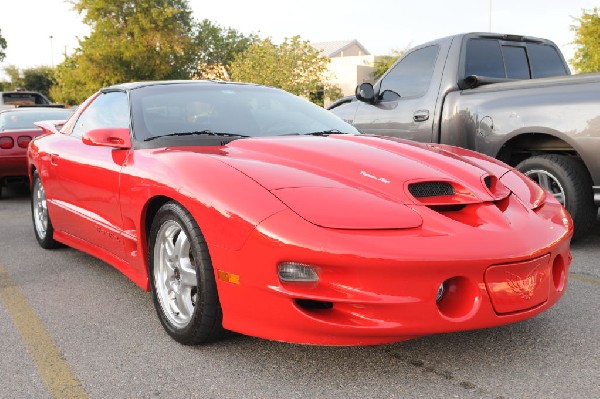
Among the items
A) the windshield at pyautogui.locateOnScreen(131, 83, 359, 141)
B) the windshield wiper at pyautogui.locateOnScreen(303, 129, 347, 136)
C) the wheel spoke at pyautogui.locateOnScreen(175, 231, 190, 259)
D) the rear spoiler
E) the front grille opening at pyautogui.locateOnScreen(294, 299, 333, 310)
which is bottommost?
the front grille opening at pyautogui.locateOnScreen(294, 299, 333, 310)

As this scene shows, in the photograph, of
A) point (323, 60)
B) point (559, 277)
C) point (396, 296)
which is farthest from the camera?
point (323, 60)

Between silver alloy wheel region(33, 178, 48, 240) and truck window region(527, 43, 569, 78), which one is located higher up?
→ truck window region(527, 43, 569, 78)

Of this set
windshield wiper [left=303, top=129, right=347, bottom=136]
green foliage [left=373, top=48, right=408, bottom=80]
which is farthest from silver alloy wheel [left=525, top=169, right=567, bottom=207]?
green foliage [left=373, top=48, right=408, bottom=80]

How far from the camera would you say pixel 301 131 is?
4.05 meters

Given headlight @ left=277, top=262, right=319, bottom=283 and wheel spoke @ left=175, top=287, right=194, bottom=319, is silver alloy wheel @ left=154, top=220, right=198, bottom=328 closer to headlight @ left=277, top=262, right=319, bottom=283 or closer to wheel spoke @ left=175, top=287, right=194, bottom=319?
wheel spoke @ left=175, top=287, right=194, bottom=319

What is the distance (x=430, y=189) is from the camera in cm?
300

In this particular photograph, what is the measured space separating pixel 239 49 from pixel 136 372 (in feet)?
214

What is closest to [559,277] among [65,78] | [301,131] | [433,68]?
[301,131]

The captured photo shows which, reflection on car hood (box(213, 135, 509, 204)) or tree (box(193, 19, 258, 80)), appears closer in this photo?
reflection on car hood (box(213, 135, 509, 204))

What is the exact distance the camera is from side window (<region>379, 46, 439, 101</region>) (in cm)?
638

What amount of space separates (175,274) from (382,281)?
4.03ft

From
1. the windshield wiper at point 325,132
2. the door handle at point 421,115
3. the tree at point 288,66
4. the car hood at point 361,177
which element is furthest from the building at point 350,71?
the car hood at point 361,177

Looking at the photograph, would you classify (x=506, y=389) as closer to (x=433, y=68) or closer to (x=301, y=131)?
(x=301, y=131)

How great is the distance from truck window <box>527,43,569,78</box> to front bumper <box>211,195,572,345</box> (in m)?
4.42
